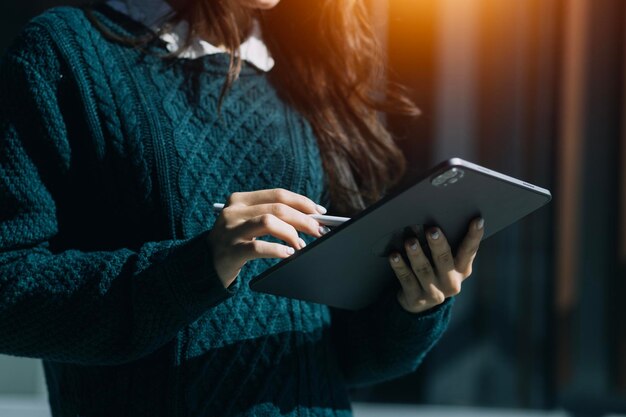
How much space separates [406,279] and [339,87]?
15.9 inches

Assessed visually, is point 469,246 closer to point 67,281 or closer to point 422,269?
point 422,269

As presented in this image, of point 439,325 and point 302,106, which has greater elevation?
point 302,106

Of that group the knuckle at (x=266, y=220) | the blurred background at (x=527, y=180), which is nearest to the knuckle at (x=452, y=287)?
the knuckle at (x=266, y=220)

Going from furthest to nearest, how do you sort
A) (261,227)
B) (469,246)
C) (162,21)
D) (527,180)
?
1. (527,180)
2. (162,21)
3. (469,246)
4. (261,227)

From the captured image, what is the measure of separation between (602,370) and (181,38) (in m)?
2.22

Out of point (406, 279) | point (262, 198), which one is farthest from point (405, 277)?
point (262, 198)

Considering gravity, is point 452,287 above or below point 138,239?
below

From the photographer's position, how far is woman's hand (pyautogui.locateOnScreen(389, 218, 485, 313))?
3.17 feet

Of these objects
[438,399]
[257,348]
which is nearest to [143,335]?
[257,348]

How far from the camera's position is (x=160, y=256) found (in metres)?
0.91

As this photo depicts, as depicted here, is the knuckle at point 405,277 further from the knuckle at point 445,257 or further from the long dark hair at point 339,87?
the long dark hair at point 339,87

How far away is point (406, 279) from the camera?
1038mm

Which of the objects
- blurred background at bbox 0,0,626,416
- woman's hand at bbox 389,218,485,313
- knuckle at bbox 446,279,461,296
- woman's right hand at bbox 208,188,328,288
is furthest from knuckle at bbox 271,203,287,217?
blurred background at bbox 0,0,626,416

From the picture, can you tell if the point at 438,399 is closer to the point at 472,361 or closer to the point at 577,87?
the point at 472,361
